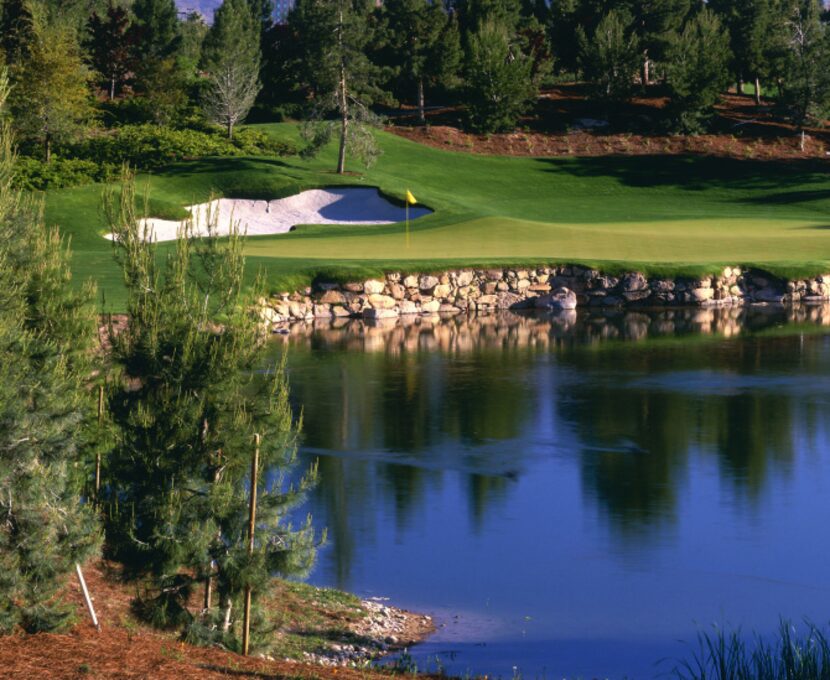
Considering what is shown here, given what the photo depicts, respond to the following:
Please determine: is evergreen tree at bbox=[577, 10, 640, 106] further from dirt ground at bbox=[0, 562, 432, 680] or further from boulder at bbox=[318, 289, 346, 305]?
dirt ground at bbox=[0, 562, 432, 680]

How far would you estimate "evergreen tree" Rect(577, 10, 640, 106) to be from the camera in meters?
95.6

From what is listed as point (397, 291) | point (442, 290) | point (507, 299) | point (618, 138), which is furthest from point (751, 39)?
point (397, 291)

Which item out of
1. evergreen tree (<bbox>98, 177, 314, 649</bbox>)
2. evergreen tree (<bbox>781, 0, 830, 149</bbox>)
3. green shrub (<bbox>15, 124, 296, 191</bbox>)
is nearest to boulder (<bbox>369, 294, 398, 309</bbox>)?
green shrub (<bbox>15, 124, 296, 191</bbox>)

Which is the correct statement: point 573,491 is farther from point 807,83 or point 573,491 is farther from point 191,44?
point 191,44

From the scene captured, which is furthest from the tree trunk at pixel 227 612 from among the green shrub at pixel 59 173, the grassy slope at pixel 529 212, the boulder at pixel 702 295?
the green shrub at pixel 59 173

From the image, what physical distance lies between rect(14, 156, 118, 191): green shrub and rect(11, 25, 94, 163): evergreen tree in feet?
5.69

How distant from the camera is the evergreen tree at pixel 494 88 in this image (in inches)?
3504

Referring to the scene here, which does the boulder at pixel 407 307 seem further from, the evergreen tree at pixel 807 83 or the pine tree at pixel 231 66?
the evergreen tree at pixel 807 83

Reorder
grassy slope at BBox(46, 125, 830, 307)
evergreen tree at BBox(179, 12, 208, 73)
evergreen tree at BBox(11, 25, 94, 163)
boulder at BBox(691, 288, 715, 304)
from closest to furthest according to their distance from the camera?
1. boulder at BBox(691, 288, 715, 304)
2. grassy slope at BBox(46, 125, 830, 307)
3. evergreen tree at BBox(11, 25, 94, 163)
4. evergreen tree at BBox(179, 12, 208, 73)

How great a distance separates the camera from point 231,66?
82312 mm

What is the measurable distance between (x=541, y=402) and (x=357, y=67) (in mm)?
47619

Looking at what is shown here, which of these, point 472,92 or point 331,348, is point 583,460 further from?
point 472,92

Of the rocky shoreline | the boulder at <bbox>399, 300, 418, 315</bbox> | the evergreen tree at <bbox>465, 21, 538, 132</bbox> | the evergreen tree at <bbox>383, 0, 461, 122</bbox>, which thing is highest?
the evergreen tree at <bbox>383, 0, 461, 122</bbox>

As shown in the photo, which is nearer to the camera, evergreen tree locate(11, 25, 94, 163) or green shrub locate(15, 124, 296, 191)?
green shrub locate(15, 124, 296, 191)
